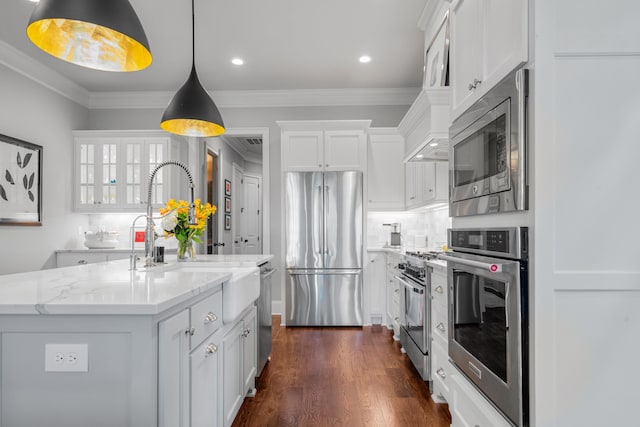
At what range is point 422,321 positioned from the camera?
2658mm

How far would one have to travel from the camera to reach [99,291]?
128 centimetres

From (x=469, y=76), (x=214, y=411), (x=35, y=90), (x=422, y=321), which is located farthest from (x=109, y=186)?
A: (x=469, y=76)

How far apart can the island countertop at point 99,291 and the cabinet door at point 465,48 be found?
4.67 ft

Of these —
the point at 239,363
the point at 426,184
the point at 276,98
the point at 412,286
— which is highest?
the point at 276,98

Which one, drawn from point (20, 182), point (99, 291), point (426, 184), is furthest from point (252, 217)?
point (99, 291)

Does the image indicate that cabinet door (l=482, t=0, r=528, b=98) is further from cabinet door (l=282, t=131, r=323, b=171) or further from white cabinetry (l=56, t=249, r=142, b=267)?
white cabinetry (l=56, t=249, r=142, b=267)

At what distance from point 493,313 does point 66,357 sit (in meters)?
1.46

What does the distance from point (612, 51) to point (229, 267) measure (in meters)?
2.15

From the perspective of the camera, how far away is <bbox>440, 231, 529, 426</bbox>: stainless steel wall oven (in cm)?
115

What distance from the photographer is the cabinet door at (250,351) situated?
227 cm

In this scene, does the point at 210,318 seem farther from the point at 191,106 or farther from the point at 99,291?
the point at 191,106

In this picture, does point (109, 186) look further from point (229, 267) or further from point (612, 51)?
point (612, 51)

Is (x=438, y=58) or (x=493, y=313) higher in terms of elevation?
(x=438, y=58)

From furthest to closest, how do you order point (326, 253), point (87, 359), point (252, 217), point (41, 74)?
point (252, 217)
point (326, 253)
point (41, 74)
point (87, 359)
